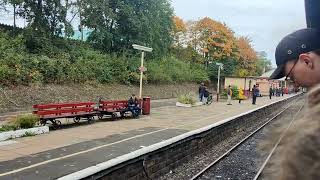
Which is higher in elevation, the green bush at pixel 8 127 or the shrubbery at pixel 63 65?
the shrubbery at pixel 63 65

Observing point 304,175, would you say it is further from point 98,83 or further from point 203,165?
point 98,83

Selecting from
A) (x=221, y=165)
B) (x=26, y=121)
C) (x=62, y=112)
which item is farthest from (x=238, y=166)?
(x=62, y=112)

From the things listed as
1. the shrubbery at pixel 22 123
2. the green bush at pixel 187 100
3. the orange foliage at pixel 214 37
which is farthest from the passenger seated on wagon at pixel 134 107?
the orange foliage at pixel 214 37

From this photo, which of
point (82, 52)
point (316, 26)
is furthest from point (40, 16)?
point (316, 26)

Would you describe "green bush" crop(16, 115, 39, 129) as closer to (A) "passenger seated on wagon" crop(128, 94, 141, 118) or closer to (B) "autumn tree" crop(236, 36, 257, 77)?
(A) "passenger seated on wagon" crop(128, 94, 141, 118)

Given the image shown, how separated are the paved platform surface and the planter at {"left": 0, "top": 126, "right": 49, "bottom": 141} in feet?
1.04

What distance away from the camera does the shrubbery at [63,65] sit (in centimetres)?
2238

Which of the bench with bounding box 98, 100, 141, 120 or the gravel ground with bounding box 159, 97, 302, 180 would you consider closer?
the gravel ground with bounding box 159, 97, 302, 180

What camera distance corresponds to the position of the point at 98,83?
30.3 meters

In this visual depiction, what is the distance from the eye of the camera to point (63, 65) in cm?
2658

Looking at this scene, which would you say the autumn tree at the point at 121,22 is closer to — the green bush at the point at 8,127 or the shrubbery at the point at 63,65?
the shrubbery at the point at 63,65

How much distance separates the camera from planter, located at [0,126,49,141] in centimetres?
1262

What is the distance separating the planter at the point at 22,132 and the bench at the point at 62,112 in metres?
0.83

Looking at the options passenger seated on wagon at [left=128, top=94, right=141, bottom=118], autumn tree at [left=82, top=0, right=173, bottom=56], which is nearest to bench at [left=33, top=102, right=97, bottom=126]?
passenger seated on wagon at [left=128, top=94, right=141, bottom=118]
